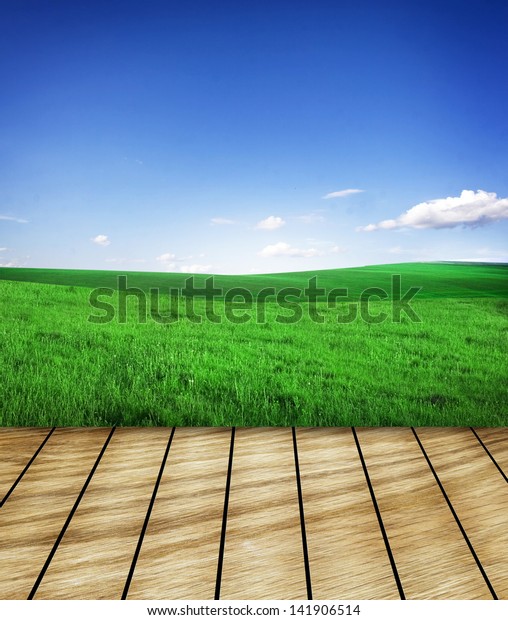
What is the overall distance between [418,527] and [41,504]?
1.22 meters

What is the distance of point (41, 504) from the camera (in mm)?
1932

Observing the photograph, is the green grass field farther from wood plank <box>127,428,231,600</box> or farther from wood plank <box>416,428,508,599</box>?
wood plank <box>127,428,231,600</box>

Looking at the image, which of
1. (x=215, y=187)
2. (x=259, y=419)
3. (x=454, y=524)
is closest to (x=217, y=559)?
(x=454, y=524)

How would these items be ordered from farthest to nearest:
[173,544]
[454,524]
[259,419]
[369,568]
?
[259,419] → [454,524] → [173,544] → [369,568]

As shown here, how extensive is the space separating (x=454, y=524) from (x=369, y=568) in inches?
15.5

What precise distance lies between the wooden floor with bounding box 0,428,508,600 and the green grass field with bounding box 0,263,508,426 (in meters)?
0.23

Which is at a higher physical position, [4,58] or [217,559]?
[4,58]

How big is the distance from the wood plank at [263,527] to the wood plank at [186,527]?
5 cm

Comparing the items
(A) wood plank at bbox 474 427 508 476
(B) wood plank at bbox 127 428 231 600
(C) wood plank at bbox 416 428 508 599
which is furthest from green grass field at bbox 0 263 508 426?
(B) wood plank at bbox 127 428 231 600

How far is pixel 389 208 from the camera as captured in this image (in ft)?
10.8

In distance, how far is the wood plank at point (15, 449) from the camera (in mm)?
2127

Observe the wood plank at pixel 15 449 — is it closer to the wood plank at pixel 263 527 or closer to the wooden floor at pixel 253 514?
the wooden floor at pixel 253 514

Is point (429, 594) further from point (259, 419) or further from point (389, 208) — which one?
point (389, 208)

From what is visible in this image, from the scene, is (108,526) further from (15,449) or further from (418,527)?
(418,527)
